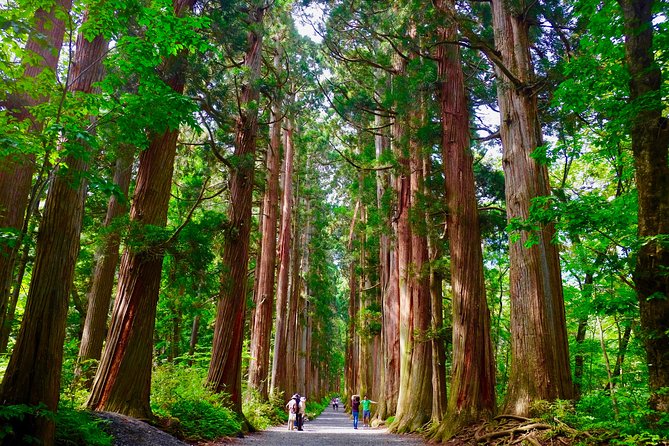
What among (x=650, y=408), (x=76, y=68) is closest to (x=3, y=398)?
(x=76, y=68)

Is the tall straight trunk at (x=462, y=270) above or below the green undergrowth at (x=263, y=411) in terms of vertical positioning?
above

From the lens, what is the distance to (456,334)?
31.1 feet

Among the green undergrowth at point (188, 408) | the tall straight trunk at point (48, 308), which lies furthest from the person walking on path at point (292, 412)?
the tall straight trunk at point (48, 308)

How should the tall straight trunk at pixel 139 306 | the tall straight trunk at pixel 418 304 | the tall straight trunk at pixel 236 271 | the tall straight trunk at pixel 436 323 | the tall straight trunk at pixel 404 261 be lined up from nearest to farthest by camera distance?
the tall straight trunk at pixel 139 306 → the tall straight trunk at pixel 236 271 → the tall straight trunk at pixel 436 323 → the tall straight trunk at pixel 418 304 → the tall straight trunk at pixel 404 261

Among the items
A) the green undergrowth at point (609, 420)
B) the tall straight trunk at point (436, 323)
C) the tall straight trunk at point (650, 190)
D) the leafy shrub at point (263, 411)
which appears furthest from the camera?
the leafy shrub at point (263, 411)

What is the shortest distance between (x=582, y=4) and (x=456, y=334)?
6525mm

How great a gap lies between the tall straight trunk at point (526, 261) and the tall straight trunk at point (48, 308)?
6.11 m

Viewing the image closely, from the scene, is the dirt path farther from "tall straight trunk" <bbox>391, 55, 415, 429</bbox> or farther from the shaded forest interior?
"tall straight trunk" <bbox>391, 55, 415, 429</bbox>

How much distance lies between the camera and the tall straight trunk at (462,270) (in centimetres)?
883

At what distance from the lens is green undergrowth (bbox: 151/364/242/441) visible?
26.6 ft

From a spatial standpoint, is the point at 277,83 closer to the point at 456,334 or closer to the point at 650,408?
the point at 456,334

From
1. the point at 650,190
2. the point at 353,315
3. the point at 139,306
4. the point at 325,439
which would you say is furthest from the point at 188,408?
the point at 353,315

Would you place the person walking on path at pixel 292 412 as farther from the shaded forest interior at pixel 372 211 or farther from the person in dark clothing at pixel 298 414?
the shaded forest interior at pixel 372 211

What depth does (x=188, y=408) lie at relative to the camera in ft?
28.7
